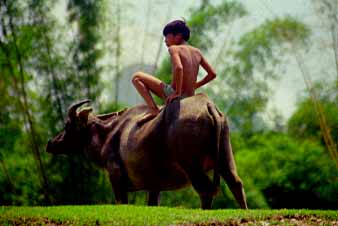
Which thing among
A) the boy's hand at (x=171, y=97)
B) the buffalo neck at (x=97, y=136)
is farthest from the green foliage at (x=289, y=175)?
the boy's hand at (x=171, y=97)

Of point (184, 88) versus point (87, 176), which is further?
point (87, 176)

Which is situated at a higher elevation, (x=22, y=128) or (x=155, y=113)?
(x=155, y=113)

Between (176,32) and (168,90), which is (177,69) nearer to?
(168,90)

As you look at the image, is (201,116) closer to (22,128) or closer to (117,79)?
(117,79)

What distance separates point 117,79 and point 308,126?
1240cm

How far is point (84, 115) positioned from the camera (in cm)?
816

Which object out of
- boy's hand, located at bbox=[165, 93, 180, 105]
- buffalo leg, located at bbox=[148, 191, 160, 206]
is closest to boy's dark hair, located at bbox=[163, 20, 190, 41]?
boy's hand, located at bbox=[165, 93, 180, 105]

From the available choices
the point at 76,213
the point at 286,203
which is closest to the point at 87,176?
the point at 286,203

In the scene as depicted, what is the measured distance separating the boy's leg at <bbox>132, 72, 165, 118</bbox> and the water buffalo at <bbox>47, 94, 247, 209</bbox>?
21 centimetres

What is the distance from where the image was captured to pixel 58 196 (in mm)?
16359

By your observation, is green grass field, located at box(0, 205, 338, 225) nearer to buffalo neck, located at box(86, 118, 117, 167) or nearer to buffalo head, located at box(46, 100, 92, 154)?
buffalo neck, located at box(86, 118, 117, 167)

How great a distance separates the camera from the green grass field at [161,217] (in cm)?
561

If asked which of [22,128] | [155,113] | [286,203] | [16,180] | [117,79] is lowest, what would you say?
[286,203]

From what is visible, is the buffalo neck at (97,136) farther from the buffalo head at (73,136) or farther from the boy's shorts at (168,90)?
the boy's shorts at (168,90)
